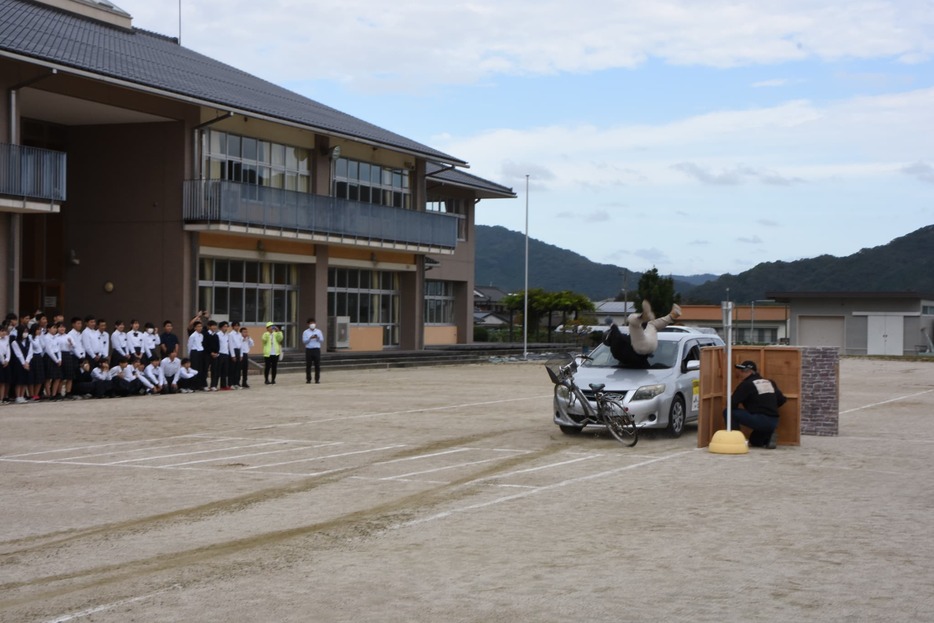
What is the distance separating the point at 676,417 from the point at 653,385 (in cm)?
74

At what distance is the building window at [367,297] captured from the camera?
41719mm

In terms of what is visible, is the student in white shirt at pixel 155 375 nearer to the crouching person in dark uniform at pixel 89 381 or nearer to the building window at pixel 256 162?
the crouching person in dark uniform at pixel 89 381

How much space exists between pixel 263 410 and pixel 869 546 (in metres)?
14.1

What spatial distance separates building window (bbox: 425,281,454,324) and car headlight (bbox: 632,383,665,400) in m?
36.3

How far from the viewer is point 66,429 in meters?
17.2

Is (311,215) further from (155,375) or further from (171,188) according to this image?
(155,375)

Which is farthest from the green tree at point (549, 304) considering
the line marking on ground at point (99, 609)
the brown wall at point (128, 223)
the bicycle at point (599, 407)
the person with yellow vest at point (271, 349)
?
the line marking on ground at point (99, 609)

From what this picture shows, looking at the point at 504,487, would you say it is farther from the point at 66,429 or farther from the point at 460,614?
the point at 66,429

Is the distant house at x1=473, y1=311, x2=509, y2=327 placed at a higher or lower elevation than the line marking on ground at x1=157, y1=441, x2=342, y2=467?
higher

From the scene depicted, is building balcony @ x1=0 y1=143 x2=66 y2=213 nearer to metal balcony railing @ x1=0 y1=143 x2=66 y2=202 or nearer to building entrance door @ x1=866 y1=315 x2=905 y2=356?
metal balcony railing @ x1=0 y1=143 x2=66 y2=202

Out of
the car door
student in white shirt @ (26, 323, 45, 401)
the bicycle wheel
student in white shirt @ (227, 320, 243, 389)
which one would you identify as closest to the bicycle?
the bicycle wheel

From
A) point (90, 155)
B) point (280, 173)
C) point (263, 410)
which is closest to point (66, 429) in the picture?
point (263, 410)

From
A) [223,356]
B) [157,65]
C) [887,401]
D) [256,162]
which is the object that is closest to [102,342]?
[223,356]

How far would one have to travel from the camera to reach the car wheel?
54.7 feet
